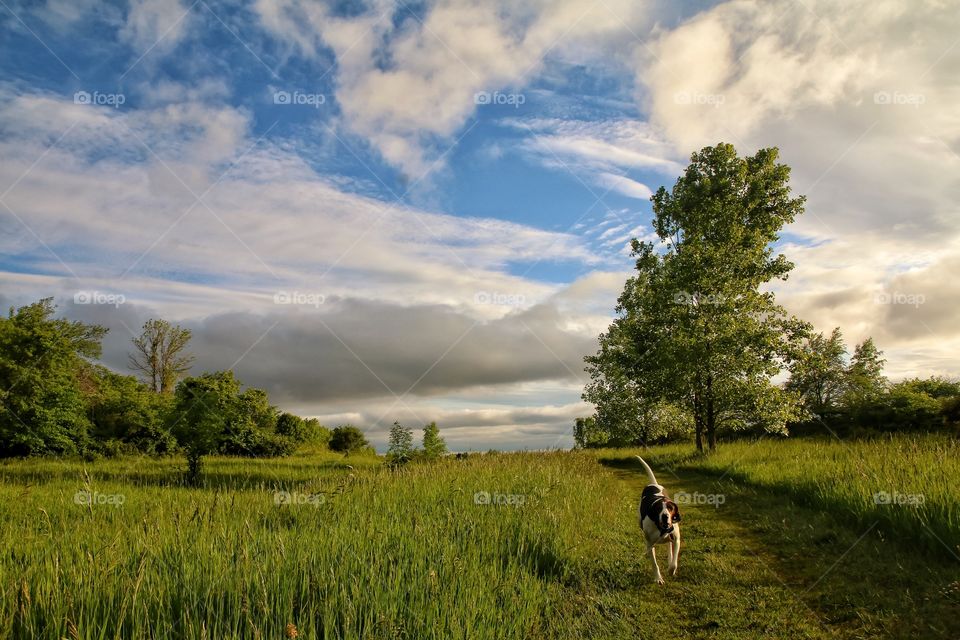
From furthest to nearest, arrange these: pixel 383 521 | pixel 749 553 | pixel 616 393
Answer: pixel 616 393 < pixel 749 553 < pixel 383 521

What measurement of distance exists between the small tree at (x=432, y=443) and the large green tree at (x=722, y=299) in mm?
11128

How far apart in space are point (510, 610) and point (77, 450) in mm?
35215

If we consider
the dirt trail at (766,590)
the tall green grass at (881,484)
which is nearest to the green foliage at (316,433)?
the tall green grass at (881,484)

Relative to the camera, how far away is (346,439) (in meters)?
44.8

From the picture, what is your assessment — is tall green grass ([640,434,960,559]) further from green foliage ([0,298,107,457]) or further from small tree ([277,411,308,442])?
green foliage ([0,298,107,457])

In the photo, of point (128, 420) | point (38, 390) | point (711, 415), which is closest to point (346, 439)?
point (128, 420)

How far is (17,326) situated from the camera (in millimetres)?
32250

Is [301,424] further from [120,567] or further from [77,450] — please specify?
[120,567]

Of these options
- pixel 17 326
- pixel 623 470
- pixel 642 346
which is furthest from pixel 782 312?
pixel 17 326

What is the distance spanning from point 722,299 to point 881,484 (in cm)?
1513

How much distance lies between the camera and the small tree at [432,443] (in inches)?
1037

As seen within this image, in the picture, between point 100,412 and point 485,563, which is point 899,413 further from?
point 100,412

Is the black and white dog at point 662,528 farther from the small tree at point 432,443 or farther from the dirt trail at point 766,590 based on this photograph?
the small tree at point 432,443

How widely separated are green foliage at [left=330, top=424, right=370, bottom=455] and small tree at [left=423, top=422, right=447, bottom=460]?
18427 mm
